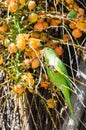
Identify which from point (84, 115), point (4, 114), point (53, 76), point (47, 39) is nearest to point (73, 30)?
point (47, 39)

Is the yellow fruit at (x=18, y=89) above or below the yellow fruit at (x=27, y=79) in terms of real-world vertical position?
below

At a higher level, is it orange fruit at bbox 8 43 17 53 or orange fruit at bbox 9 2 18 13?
orange fruit at bbox 9 2 18 13

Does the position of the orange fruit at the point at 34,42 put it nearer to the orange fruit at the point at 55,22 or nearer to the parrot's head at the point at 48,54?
the parrot's head at the point at 48,54

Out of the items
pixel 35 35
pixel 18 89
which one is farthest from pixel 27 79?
pixel 35 35

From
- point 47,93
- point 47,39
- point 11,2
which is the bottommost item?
point 47,93

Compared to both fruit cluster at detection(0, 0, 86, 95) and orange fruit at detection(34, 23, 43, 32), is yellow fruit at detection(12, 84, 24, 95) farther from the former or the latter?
orange fruit at detection(34, 23, 43, 32)

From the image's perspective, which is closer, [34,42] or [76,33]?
[34,42]

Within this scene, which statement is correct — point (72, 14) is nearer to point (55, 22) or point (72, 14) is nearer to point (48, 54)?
point (55, 22)

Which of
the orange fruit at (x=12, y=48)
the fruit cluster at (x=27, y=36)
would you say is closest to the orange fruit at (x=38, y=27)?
the fruit cluster at (x=27, y=36)

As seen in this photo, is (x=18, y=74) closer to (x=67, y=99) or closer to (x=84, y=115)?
(x=67, y=99)

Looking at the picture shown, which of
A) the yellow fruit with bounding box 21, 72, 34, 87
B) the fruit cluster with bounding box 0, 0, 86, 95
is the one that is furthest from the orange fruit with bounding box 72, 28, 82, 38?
the yellow fruit with bounding box 21, 72, 34, 87

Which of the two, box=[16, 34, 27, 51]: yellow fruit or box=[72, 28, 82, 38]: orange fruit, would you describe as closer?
box=[16, 34, 27, 51]: yellow fruit
